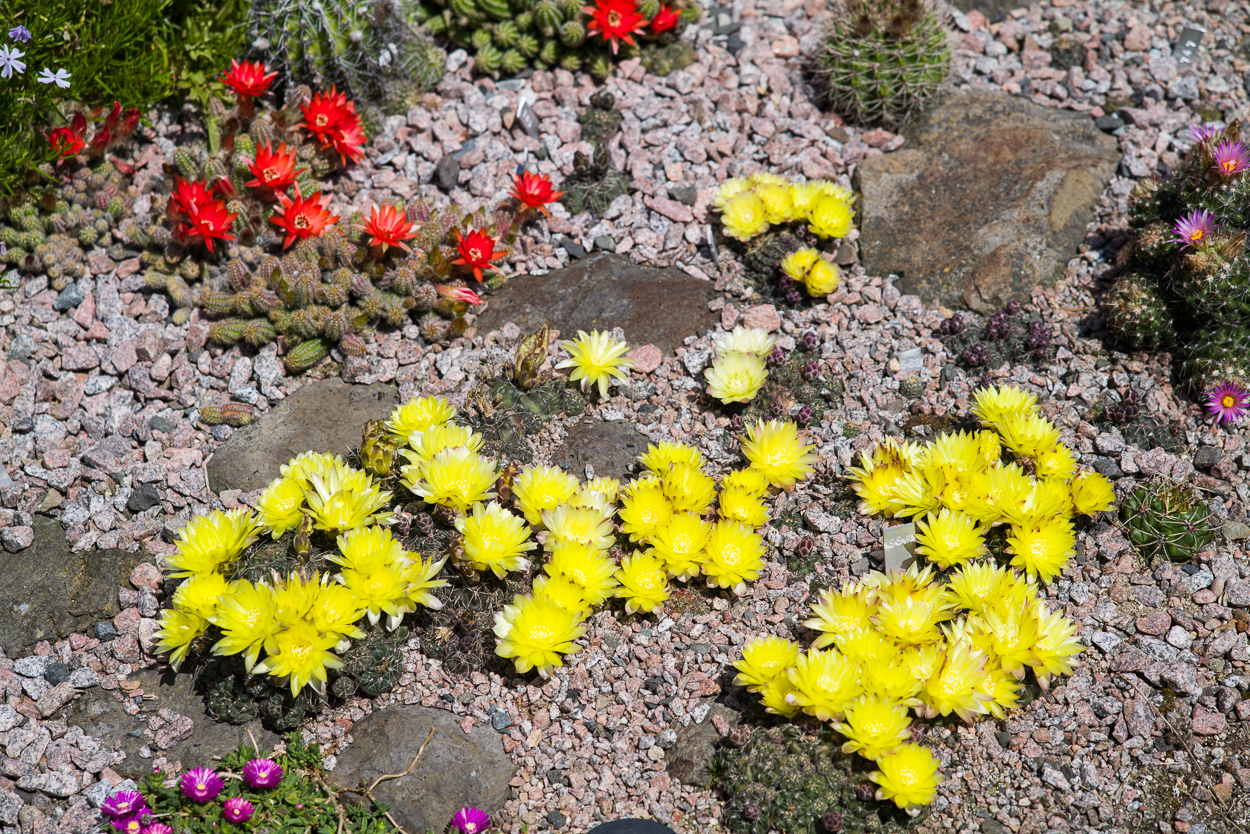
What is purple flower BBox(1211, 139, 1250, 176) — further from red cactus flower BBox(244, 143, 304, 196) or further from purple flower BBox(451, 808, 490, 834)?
red cactus flower BBox(244, 143, 304, 196)

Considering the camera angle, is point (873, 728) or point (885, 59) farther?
point (885, 59)

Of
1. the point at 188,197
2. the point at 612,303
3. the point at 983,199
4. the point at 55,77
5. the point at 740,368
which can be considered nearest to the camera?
the point at 740,368

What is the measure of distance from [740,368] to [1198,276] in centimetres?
174

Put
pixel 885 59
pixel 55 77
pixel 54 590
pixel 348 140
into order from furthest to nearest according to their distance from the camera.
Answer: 1. pixel 885 59
2. pixel 348 140
3. pixel 55 77
4. pixel 54 590

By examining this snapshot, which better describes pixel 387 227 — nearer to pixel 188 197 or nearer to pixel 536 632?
pixel 188 197

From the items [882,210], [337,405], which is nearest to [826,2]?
[882,210]

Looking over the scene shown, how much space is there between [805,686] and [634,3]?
3.58m

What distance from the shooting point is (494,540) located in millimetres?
3123

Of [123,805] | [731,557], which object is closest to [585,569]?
[731,557]

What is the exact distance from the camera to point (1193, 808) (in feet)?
8.94

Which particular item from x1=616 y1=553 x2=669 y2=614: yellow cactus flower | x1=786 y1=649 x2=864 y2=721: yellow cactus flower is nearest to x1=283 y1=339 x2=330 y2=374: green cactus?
x1=616 y1=553 x2=669 y2=614: yellow cactus flower

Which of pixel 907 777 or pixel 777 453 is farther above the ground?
pixel 777 453

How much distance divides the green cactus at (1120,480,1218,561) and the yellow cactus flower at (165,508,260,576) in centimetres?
305

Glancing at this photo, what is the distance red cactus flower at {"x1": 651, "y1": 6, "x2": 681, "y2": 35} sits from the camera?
4926 mm
